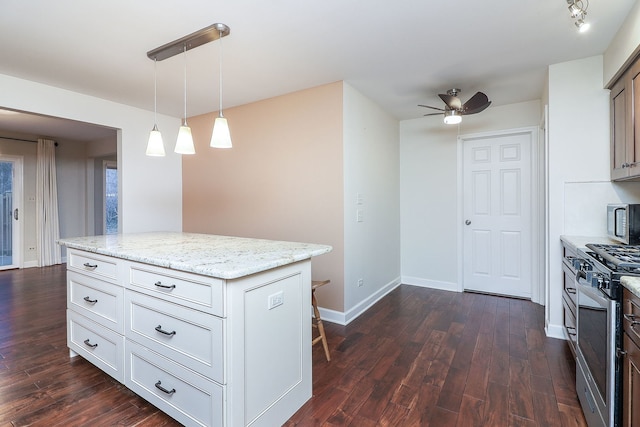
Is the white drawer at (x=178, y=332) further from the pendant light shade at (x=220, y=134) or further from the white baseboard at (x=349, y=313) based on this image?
the white baseboard at (x=349, y=313)

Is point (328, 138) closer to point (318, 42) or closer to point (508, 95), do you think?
point (318, 42)

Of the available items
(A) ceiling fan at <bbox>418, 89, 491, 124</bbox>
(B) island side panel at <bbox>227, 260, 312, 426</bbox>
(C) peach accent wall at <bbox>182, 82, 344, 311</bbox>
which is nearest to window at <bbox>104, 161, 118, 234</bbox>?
(C) peach accent wall at <bbox>182, 82, 344, 311</bbox>

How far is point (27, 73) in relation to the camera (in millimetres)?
3037

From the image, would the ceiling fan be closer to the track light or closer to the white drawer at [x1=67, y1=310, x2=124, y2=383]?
the track light

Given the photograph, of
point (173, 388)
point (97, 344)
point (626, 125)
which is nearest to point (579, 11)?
point (626, 125)

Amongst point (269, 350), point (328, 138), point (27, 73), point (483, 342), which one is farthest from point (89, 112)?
point (483, 342)

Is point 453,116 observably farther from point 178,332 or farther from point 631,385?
point 178,332

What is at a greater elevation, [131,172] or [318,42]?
[318,42]

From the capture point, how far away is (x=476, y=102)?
312 centimetres

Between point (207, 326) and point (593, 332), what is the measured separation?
1.97 metres

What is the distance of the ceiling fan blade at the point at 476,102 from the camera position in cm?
301

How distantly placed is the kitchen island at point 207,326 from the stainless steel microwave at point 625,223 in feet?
6.91

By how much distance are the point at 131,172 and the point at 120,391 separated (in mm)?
2897

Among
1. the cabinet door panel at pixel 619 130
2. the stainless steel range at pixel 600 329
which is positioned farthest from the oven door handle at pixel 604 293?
the cabinet door panel at pixel 619 130
